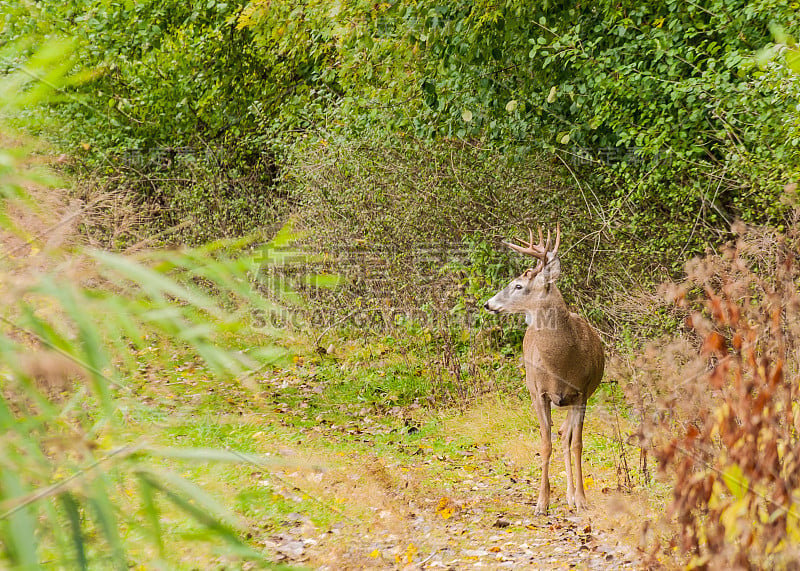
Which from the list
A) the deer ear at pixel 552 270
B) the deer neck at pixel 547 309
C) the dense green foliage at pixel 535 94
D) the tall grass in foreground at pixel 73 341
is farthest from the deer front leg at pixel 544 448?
the tall grass in foreground at pixel 73 341

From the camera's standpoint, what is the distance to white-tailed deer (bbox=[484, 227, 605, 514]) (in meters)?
6.22

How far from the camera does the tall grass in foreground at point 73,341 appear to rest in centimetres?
146

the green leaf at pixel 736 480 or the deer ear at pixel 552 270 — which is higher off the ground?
the green leaf at pixel 736 480

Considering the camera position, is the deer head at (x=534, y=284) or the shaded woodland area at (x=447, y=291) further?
the deer head at (x=534, y=284)

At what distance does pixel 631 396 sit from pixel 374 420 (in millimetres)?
4414

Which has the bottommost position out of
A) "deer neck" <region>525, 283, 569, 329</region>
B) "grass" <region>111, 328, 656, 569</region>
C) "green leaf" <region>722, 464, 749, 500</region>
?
"grass" <region>111, 328, 656, 569</region>

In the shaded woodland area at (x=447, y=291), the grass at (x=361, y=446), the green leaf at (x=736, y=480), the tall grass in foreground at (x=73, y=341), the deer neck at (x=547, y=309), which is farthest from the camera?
the deer neck at (x=547, y=309)

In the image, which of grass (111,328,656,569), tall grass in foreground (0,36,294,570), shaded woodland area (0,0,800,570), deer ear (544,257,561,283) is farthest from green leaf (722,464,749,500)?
deer ear (544,257,561,283)

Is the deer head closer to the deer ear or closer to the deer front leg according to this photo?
the deer ear

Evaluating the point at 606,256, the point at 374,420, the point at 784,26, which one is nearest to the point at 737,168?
the point at 784,26

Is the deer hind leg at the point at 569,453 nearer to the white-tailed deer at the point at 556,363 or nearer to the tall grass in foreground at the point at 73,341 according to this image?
the white-tailed deer at the point at 556,363

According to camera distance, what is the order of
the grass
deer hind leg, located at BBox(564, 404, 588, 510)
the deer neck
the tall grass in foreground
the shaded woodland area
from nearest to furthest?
the tall grass in foreground < the shaded woodland area < the grass < deer hind leg, located at BBox(564, 404, 588, 510) < the deer neck

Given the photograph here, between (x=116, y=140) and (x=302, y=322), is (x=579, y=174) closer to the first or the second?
(x=302, y=322)

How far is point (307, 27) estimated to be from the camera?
1212 cm
